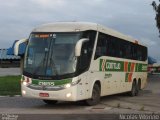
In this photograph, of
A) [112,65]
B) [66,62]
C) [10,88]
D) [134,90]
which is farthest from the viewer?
[10,88]

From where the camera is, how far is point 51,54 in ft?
58.4

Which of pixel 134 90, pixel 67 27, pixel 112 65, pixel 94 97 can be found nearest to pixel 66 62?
pixel 67 27

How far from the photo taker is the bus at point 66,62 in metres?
17.4

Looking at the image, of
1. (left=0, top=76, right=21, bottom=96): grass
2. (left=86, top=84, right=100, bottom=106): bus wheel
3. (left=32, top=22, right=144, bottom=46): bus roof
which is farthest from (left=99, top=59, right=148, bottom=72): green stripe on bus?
(left=0, top=76, right=21, bottom=96): grass

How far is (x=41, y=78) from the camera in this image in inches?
695

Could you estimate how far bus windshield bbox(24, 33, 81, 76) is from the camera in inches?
689

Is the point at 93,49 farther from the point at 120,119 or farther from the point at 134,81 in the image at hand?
the point at 134,81

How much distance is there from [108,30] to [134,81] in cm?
607

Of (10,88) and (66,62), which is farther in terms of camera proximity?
(10,88)

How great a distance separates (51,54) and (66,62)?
0.70 meters

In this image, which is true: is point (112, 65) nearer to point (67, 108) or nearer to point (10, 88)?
point (67, 108)

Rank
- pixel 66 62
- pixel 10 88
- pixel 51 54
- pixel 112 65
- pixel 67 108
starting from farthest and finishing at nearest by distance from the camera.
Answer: pixel 10 88 < pixel 112 65 < pixel 67 108 < pixel 51 54 < pixel 66 62

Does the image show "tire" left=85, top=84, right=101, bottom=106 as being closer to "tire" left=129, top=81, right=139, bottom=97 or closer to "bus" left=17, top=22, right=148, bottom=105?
"bus" left=17, top=22, right=148, bottom=105

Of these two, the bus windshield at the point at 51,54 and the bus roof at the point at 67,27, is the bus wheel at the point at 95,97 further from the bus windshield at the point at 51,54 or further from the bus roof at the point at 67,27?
the bus roof at the point at 67,27
